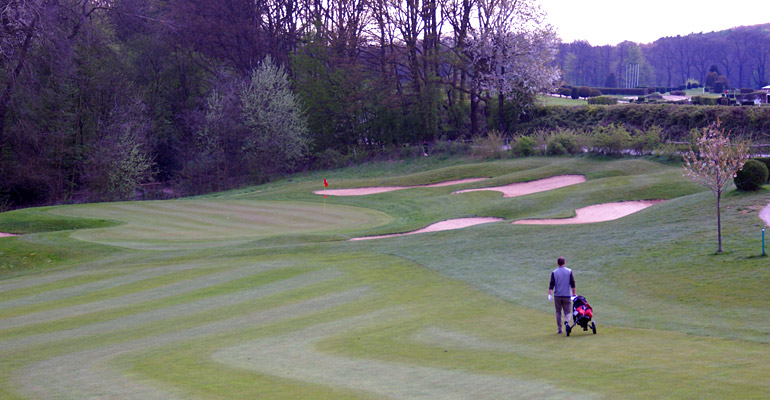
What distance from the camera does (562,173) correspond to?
1499 inches

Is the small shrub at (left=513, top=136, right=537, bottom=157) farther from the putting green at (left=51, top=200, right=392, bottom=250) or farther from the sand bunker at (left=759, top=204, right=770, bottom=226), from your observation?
the sand bunker at (left=759, top=204, right=770, bottom=226)

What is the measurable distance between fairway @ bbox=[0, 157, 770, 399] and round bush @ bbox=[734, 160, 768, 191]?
67 centimetres

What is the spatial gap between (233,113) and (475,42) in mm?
24444

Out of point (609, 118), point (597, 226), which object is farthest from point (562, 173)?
point (609, 118)

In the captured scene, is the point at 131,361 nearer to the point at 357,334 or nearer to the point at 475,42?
the point at 357,334

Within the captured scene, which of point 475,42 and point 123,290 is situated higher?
point 475,42

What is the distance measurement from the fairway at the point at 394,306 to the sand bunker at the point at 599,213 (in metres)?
0.54

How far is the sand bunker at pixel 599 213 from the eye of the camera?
26.2m

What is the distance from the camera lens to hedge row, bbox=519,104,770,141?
157 feet

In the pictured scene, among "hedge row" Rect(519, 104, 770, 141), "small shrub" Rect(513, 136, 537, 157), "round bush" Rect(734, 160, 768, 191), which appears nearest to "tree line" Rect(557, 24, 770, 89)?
"hedge row" Rect(519, 104, 770, 141)

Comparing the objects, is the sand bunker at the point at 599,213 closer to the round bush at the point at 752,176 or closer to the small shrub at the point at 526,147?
the round bush at the point at 752,176

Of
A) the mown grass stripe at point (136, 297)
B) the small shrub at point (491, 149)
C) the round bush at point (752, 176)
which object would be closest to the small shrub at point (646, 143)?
the small shrub at point (491, 149)

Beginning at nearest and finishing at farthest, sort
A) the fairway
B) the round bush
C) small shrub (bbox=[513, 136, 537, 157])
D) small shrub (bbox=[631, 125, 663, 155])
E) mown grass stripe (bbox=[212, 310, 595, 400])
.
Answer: mown grass stripe (bbox=[212, 310, 595, 400])
the fairway
the round bush
small shrub (bbox=[631, 125, 663, 155])
small shrub (bbox=[513, 136, 537, 157])

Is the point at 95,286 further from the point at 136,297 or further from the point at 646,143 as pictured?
the point at 646,143
